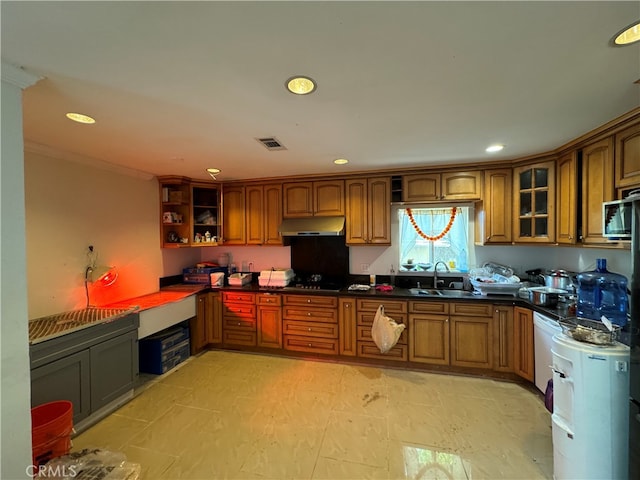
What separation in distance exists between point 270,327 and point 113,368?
1676 mm

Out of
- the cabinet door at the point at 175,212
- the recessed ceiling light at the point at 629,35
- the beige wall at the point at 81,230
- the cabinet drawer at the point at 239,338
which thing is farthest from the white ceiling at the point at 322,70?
the cabinet drawer at the point at 239,338

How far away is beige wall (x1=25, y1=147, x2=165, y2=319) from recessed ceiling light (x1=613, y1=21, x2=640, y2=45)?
3.99 metres

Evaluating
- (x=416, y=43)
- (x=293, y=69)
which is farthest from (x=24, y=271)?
(x=416, y=43)

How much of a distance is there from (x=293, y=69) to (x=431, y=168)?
2.47 meters

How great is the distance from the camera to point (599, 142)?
85.4 inches

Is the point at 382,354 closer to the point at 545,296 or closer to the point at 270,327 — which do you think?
the point at 270,327

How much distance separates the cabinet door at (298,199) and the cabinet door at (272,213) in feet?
0.30

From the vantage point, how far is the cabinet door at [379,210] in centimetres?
344

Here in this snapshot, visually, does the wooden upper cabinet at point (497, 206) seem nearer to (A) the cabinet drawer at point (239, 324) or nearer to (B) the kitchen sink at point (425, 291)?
(B) the kitchen sink at point (425, 291)

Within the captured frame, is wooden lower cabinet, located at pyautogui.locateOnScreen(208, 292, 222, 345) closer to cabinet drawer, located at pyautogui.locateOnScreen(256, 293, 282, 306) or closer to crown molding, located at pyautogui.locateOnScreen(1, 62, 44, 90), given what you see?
cabinet drawer, located at pyautogui.locateOnScreen(256, 293, 282, 306)

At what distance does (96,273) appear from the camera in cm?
283

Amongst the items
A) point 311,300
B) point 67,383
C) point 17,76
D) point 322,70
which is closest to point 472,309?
point 311,300

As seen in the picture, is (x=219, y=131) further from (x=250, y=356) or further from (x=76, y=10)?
(x=250, y=356)
